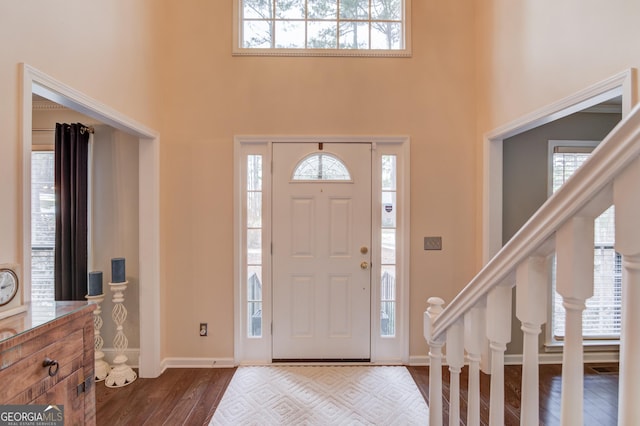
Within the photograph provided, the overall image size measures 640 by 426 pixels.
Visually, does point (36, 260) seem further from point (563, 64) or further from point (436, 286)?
point (563, 64)

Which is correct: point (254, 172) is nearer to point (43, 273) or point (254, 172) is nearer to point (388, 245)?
point (388, 245)

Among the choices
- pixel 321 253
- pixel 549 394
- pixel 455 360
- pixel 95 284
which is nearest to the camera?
pixel 455 360

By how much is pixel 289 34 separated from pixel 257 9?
390 mm

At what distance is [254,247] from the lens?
9.23ft

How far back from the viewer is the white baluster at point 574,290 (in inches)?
20.5

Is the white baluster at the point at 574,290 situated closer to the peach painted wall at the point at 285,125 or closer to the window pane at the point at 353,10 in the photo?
the peach painted wall at the point at 285,125

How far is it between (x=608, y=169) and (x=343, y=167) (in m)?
2.37

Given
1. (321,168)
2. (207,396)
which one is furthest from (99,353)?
(321,168)

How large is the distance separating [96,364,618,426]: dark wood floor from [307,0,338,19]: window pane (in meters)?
3.33

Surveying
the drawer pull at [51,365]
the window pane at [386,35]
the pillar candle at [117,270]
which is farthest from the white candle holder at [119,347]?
the window pane at [386,35]

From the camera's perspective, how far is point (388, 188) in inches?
111

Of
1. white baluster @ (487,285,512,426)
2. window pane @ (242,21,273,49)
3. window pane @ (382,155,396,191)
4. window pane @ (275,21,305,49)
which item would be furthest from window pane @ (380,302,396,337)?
window pane @ (242,21,273,49)

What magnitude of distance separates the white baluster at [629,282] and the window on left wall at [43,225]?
3637 mm

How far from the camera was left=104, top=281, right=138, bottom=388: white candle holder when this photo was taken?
97.3 inches
